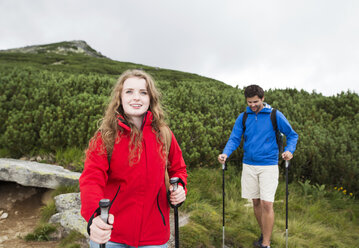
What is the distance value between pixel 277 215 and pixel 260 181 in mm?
1943

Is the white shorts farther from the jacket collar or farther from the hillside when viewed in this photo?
the jacket collar

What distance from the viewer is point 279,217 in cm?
561

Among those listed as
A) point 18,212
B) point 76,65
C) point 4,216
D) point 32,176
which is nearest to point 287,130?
point 32,176

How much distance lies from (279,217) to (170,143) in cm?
429

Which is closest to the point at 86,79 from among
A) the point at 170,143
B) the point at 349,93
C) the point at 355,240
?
the point at 170,143

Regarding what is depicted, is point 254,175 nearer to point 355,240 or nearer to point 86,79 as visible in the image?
point 355,240

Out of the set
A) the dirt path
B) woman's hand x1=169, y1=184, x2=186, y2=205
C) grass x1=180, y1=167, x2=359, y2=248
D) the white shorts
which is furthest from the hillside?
woman's hand x1=169, y1=184, x2=186, y2=205

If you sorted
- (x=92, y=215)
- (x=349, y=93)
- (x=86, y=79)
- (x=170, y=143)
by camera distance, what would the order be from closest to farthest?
(x=92, y=215) < (x=170, y=143) < (x=86, y=79) < (x=349, y=93)

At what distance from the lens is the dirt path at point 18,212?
14.0 ft

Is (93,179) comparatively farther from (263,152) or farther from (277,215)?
(277,215)

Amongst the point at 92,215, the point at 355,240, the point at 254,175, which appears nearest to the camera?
the point at 92,215

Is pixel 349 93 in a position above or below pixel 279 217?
above

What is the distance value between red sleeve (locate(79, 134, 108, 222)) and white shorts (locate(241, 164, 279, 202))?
2.87 m

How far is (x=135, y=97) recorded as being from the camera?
2.22 metres
